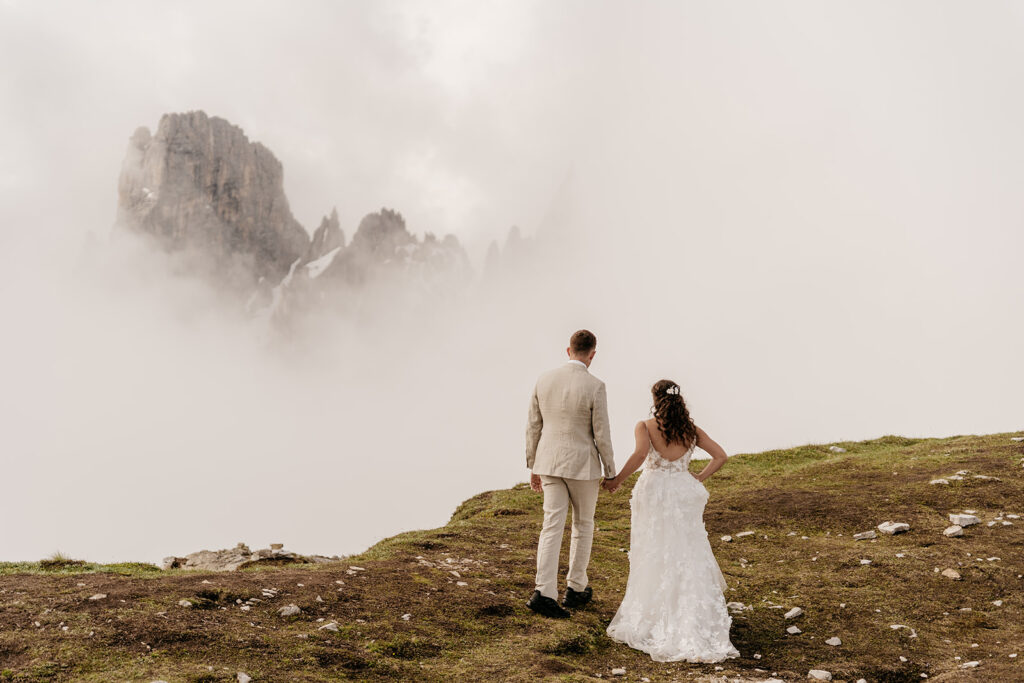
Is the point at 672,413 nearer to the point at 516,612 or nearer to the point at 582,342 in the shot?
the point at 582,342

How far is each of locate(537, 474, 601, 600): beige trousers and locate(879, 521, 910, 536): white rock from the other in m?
8.26

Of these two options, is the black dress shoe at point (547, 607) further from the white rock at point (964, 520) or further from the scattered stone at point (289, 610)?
the white rock at point (964, 520)

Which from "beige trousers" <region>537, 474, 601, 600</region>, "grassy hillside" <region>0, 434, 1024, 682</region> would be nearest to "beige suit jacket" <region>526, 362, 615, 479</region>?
"beige trousers" <region>537, 474, 601, 600</region>

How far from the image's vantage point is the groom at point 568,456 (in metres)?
9.56

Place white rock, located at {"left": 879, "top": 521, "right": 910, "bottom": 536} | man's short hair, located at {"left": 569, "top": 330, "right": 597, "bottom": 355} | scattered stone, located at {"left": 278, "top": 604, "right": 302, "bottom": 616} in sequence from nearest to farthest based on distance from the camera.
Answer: scattered stone, located at {"left": 278, "top": 604, "right": 302, "bottom": 616} → man's short hair, located at {"left": 569, "top": 330, "right": 597, "bottom": 355} → white rock, located at {"left": 879, "top": 521, "right": 910, "bottom": 536}

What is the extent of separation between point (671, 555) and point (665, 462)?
143cm

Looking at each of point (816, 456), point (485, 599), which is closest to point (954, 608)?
point (485, 599)

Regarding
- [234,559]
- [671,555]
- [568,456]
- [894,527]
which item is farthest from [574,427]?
[234,559]

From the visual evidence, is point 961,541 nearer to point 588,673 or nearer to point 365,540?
point 588,673

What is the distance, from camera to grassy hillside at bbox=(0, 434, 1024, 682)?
7.07 metres

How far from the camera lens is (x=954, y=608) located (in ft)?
31.5

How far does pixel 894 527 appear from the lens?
44.6 ft

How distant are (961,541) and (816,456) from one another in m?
13.1

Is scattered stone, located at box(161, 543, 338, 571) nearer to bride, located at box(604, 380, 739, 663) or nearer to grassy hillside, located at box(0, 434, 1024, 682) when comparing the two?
grassy hillside, located at box(0, 434, 1024, 682)
